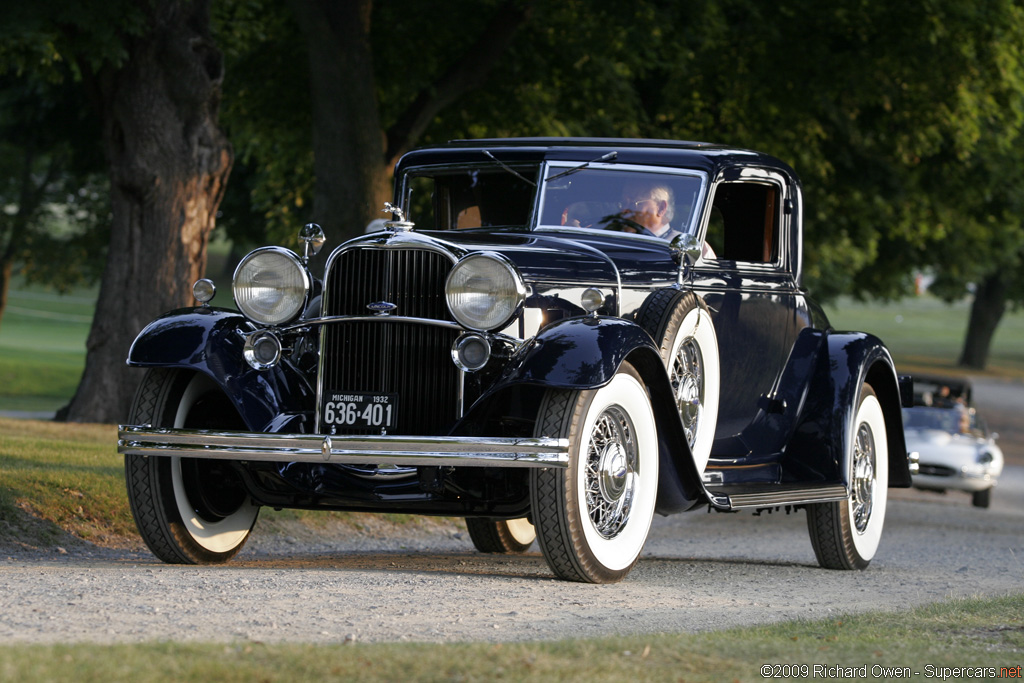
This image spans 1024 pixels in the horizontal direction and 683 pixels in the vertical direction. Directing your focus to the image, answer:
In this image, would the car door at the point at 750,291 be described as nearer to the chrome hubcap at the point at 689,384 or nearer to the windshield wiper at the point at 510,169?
the chrome hubcap at the point at 689,384

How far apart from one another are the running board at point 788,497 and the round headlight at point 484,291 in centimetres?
154

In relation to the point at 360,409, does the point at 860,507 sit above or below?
below

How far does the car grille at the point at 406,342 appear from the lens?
6.09m

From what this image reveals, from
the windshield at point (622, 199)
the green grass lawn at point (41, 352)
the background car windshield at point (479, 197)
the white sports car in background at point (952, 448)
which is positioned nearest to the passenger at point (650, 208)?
the windshield at point (622, 199)

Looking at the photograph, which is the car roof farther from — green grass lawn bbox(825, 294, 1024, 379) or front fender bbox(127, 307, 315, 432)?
green grass lawn bbox(825, 294, 1024, 379)

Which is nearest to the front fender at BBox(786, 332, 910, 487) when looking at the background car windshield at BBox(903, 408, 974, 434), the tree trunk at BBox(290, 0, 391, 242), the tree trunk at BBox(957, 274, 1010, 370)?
the tree trunk at BBox(290, 0, 391, 242)

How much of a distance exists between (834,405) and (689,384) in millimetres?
1353

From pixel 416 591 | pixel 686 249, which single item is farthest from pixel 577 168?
pixel 416 591

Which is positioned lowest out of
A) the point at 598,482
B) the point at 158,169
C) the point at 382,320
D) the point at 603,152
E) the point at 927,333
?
the point at 927,333

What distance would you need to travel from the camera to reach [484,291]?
5961mm

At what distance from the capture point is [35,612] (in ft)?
15.4

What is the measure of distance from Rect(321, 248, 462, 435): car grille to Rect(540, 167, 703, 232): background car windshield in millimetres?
1454

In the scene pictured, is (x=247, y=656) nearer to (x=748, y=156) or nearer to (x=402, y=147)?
(x=748, y=156)

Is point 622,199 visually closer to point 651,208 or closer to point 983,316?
point 651,208
